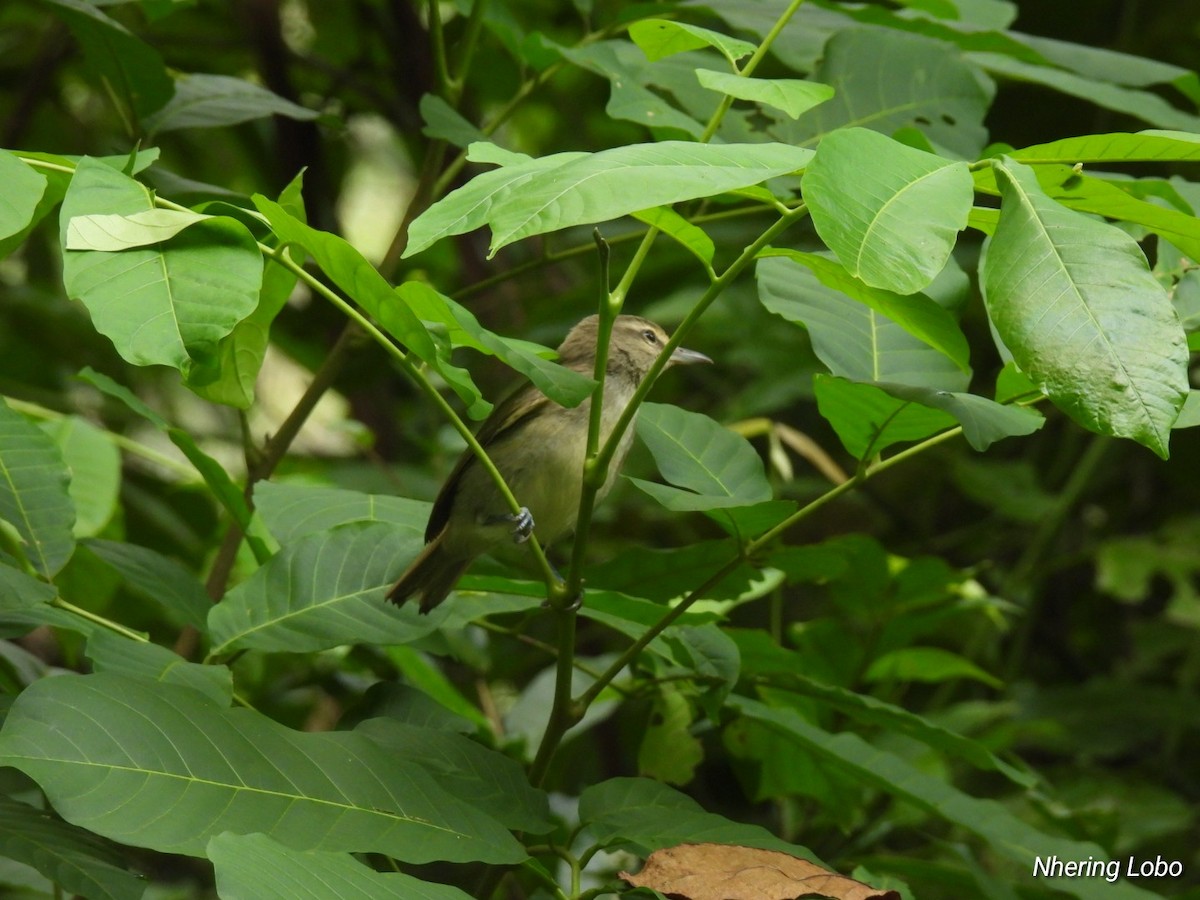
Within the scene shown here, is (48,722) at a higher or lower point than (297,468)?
higher

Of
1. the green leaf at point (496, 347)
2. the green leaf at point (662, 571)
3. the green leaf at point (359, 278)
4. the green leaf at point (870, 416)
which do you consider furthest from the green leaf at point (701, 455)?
the green leaf at point (359, 278)

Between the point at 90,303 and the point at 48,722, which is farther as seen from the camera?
the point at 48,722

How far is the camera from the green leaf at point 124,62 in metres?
2.30

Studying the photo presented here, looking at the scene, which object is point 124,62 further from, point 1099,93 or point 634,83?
point 1099,93

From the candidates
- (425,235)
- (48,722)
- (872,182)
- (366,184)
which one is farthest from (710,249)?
(366,184)

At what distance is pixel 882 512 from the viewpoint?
4.72 m

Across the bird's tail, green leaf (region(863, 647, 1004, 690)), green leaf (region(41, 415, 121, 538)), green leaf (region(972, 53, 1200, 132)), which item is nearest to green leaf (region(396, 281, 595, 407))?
green leaf (region(972, 53, 1200, 132))

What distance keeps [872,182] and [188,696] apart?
1.05m

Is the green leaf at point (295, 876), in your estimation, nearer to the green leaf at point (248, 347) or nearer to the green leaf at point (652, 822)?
the green leaf at point (652, 822)

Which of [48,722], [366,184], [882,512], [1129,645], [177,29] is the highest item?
[177,29]

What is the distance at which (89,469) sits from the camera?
9.45ft

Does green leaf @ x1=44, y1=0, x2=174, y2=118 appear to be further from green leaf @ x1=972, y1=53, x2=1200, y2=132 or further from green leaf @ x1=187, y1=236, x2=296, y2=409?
green leaf @ x1=972, y1=53, x2=1200, y2=132

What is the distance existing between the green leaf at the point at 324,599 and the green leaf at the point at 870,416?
27.1 inches

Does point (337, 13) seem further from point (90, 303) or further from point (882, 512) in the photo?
point (90, 303)
